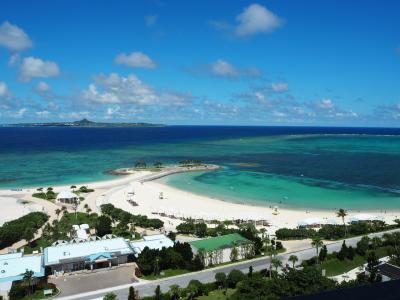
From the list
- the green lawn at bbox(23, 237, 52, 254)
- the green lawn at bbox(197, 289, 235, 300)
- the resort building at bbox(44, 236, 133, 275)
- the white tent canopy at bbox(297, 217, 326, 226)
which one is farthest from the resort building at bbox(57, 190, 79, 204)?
the green lawn at bbox(197, 289, 235, 300)

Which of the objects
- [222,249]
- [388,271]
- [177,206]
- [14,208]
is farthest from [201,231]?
[14,208]

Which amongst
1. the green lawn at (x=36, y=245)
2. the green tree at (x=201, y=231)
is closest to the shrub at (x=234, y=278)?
the green tree at (x=201, y=231)

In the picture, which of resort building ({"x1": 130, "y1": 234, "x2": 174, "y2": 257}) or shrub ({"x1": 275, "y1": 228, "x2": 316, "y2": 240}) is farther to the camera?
shrub ({"x1": 275, "y1": 228, "x2": 316, "y2": 240})

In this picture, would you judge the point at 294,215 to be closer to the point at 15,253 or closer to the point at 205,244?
the point at 205,244

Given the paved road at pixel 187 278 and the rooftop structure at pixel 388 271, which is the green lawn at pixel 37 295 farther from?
the rooftop structure at pixel 388 271

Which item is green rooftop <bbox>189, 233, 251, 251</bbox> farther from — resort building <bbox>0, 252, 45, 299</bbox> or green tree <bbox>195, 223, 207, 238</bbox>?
resort building <bbox>0, 252, 45, 299</bbox>
